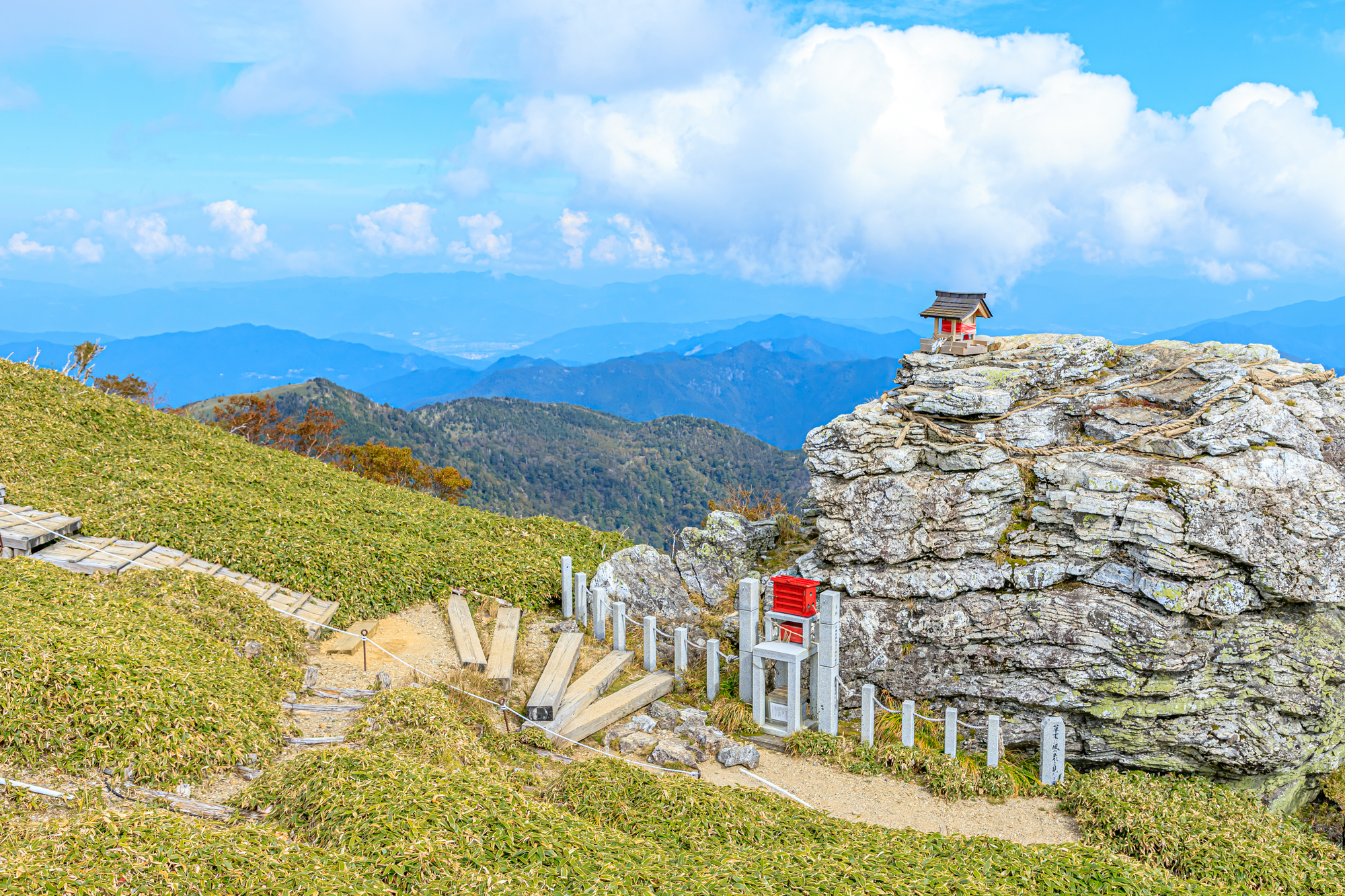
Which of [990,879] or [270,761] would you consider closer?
[990,879]

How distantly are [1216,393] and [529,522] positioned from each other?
1486cm

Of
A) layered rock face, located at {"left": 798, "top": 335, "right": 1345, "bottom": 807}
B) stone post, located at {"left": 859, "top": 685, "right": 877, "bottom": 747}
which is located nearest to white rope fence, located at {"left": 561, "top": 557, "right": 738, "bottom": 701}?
layered rock face, located at {"left": 798, "top": 335, "right": 1345, "bottom": 807}

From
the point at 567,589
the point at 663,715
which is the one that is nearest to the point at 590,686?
the point at 663,715

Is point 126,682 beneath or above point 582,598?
beneath

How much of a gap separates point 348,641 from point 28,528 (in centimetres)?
560

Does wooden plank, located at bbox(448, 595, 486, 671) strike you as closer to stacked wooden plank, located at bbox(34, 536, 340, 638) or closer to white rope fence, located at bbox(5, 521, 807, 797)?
white rope fence, located at bbox(5, 521, 807, 797)

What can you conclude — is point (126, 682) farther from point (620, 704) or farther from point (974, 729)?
point (974, 729)

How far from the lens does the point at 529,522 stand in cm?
2061

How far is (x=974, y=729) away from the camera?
1326 cm

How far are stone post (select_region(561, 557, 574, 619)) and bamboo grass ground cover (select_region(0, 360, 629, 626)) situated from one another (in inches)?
23.5

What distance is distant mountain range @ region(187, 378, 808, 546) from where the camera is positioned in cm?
11744

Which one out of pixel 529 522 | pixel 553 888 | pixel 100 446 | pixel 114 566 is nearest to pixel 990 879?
pixel 553 888

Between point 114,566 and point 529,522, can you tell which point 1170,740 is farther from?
point 114,566

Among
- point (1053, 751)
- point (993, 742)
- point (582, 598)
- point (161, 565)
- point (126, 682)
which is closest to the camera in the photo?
point (126, 682)
